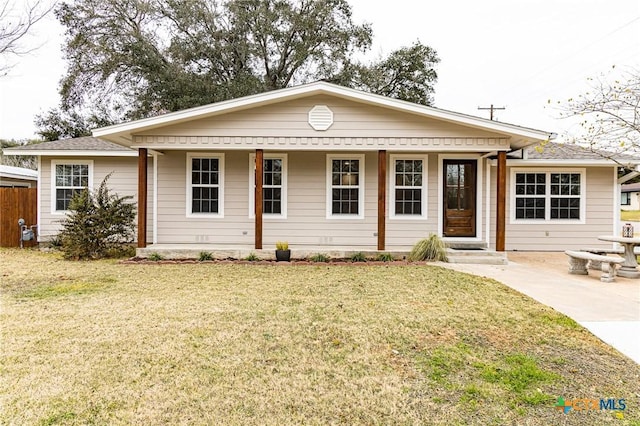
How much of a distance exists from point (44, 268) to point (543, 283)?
31.5ft

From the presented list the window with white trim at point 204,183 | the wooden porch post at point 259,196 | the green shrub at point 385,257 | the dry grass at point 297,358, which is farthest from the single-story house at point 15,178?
the green shrub at point 385,257

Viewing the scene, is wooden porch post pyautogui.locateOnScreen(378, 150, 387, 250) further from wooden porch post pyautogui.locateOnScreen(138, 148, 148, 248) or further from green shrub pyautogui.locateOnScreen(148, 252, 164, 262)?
wooden porch post pyautogui.locateOnScreen(138, 148, 148, 248)

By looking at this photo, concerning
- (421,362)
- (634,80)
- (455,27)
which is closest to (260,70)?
(455,27)

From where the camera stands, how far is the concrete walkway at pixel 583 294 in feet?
14.2

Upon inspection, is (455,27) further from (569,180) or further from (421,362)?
(421,362)

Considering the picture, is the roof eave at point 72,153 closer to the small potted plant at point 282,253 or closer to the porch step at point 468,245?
the small potted plant at point 282,253

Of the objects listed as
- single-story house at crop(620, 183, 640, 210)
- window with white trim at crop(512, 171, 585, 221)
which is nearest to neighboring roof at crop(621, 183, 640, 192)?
single-story house at crop(620, 183, 640, 210)

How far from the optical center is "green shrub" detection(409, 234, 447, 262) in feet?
29.6

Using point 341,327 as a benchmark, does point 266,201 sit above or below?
above

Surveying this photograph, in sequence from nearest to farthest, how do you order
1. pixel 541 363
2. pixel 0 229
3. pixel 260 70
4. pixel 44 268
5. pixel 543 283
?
pixel 541 363, pixel 543 283, pixel 44 268, pixel 0 229, pixel 260 70

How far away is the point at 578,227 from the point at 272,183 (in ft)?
27.8

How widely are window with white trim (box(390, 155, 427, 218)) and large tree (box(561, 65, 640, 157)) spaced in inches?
179

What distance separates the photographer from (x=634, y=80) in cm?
570

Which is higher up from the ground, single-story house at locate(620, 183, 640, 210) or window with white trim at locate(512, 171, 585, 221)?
single-story house at locate(620, 183, 640, 210)
